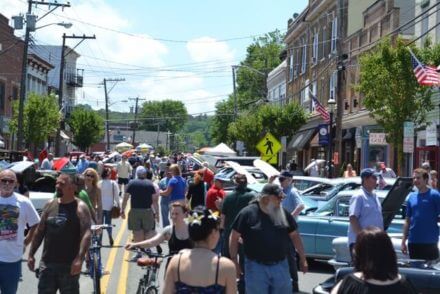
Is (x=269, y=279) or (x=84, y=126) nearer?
(x=269, y=279)

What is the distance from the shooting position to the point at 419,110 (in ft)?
86.8

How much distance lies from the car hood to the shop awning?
37693 mm

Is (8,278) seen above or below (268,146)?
below

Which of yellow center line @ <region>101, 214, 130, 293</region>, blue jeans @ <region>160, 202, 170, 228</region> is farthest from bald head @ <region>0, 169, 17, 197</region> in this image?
blue jeans @ <region>160, 202, 170, 228</region>

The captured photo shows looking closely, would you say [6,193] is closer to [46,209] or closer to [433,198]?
[46,209]

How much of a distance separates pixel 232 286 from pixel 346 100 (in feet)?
123

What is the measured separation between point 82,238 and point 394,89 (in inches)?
775

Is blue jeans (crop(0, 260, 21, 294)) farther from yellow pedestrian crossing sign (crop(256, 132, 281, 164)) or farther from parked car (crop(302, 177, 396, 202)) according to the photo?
yellow pedestrian crossing sign (crop(256, 132, 281, 164))

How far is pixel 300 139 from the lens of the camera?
170ft

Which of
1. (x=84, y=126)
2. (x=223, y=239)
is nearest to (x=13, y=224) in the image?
(x=223, y=239)

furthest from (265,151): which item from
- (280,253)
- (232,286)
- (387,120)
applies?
(232,286)

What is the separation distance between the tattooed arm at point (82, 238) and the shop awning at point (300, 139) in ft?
137

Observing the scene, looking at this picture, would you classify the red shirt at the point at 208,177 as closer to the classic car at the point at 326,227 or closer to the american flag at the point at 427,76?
the classic car at the point at 326,227

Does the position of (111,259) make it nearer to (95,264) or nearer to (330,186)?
(95,264)
